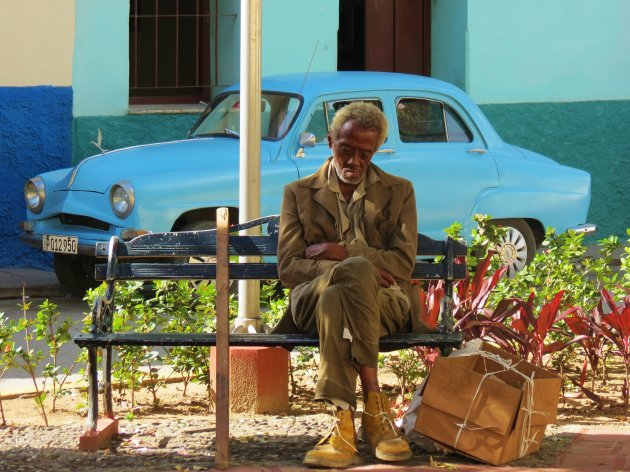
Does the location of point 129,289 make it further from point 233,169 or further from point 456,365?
point 233,169

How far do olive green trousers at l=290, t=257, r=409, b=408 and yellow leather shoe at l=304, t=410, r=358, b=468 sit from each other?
0.24 ft

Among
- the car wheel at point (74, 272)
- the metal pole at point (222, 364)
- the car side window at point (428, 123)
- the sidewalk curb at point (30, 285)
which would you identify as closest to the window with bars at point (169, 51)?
the sidewalk curb at point (30, 285)

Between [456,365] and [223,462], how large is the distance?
95 centimetres

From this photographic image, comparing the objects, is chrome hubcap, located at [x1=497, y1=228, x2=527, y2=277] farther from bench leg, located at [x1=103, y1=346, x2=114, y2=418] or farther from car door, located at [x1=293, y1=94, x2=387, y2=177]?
bench leg, located at [x1=103, y1=346, x2=114, y2=418]

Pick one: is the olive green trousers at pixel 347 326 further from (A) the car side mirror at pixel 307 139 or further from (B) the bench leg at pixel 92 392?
(A) the car side mirror at pixel 307 139

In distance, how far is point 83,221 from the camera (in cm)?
984

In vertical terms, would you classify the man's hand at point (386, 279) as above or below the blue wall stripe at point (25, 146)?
below

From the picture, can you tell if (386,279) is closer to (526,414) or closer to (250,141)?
(526,414)

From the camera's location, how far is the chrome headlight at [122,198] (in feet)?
30.6

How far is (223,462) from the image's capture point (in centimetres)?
474

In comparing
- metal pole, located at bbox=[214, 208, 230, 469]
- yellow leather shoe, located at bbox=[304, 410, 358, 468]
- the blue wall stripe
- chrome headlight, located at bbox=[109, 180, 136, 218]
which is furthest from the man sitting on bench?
the blue wall stripe

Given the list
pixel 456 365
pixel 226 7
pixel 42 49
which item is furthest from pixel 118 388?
pixel 226 7

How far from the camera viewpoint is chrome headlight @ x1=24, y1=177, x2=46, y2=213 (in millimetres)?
10039

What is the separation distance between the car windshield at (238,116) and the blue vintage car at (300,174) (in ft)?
0.04
